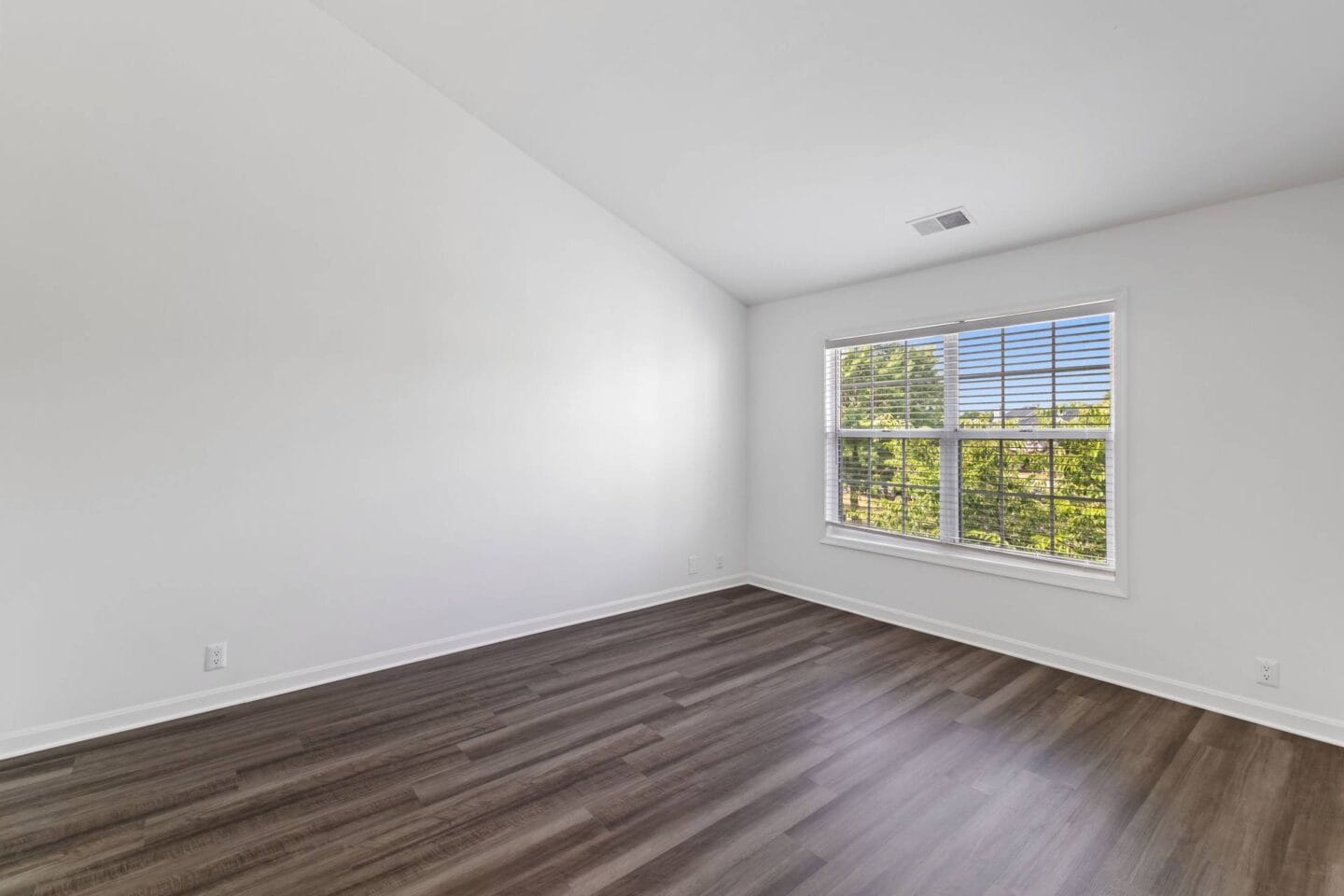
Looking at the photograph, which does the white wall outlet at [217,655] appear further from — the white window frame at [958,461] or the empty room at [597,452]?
the white window frame at [958,461]

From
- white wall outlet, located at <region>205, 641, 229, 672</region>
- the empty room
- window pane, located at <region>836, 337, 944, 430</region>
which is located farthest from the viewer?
window pane, located at <region>836, 337, 944, 430</region>

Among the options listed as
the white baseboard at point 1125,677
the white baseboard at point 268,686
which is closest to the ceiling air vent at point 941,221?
the white baseboard at point 1125,677

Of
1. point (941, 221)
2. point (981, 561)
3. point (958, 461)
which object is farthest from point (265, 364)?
point (981, 561)

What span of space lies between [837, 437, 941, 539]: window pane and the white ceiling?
1302mm

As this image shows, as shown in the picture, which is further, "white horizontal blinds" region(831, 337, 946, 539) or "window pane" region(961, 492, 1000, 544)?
"white horizontal blinds" region(831, 337, 946, 539)

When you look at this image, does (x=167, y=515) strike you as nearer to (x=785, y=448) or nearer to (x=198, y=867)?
(x=198, y=867)

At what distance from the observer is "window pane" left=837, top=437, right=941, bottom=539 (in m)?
4.16

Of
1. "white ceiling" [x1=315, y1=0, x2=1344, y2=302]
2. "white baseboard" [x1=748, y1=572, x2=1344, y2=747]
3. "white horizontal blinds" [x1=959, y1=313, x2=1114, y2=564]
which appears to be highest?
"white ceiling" [x1=315, y1=0, x2=1344, y2=302]

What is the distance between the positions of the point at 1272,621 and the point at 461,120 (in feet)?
16.2

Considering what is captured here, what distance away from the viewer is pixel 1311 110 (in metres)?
2.29

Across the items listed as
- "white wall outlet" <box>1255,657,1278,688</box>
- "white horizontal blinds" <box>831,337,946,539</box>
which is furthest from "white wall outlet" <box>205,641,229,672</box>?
"white wall outlet" <box>1255,657,1278,688</box>

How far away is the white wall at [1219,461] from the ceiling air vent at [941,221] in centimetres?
45

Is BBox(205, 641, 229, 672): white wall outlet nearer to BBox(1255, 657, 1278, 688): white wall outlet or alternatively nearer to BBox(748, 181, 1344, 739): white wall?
BBox(748, 181, 1344, 739): white wall

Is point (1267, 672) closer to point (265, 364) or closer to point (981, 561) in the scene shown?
point (981, 561)
